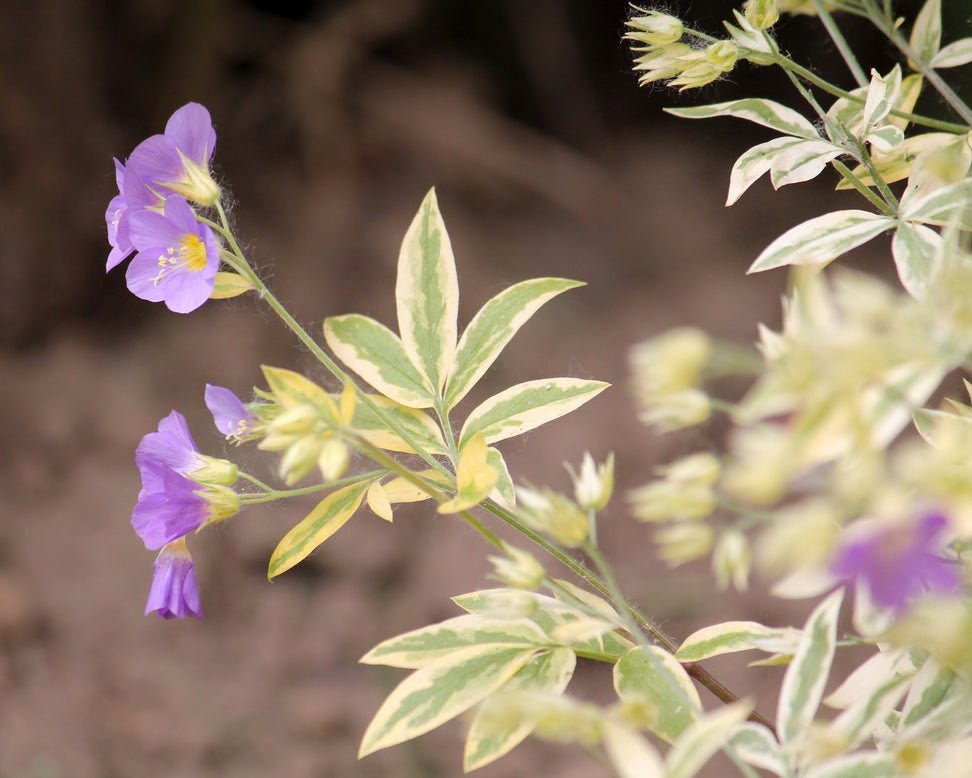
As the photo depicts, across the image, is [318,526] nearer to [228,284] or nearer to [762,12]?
[228,284]

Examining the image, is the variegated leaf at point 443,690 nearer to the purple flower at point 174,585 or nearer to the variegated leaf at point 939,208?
the purple flower at point 174,585

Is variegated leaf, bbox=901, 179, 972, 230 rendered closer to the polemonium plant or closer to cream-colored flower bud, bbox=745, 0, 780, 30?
the polemonium plant

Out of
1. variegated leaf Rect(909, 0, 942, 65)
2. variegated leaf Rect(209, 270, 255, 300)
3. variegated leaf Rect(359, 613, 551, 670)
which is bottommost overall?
variegated leaf Rect(359, 613, 551, 670)

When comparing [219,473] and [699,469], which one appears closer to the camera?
[699,469]

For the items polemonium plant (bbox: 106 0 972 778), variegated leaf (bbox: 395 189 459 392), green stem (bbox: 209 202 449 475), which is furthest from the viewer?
variegated leaf (bbox: 395 189 459 392)

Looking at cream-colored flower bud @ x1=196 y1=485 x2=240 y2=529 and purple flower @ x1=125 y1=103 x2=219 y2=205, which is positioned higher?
purple flower @ x1=125 y1=103 x2=219 y2=205

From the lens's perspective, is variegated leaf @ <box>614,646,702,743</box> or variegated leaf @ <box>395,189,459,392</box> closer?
variegated leaf @ <box>614,646,702,743</box>

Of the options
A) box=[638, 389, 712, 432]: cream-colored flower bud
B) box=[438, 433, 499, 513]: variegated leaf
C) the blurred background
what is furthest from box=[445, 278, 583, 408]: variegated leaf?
the blurred background

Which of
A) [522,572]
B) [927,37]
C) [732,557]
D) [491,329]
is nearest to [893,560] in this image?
[732,557]

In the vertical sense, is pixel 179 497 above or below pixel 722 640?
above
